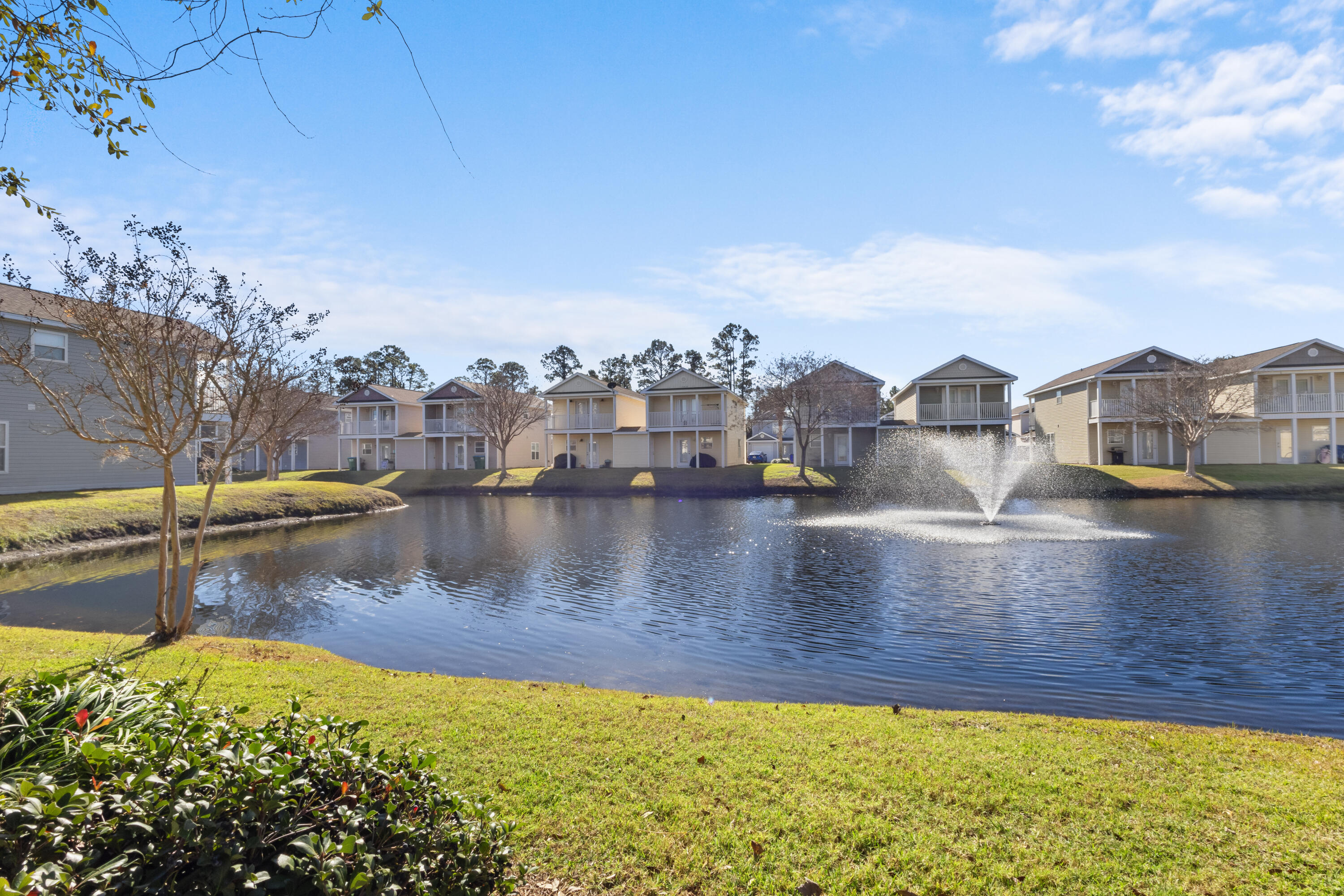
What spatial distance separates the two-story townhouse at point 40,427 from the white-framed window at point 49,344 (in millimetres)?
21

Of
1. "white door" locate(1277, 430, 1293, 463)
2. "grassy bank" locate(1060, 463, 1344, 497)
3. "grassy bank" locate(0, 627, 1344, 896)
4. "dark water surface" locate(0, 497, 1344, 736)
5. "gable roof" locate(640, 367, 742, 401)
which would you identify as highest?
"gable roof" locate(640, 367, 742, 401)

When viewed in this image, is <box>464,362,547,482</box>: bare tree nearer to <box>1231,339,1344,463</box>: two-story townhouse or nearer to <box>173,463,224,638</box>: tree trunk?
<box>173,463,224,638</box>: tree trunk

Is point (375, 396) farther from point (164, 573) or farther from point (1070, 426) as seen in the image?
point (1070, 426)

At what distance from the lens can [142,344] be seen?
9133 mm

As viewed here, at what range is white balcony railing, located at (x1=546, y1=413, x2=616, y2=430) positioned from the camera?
56500mm

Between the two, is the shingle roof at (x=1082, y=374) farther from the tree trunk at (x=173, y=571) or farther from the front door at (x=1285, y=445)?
the tree trunk at (x=173, y=571)

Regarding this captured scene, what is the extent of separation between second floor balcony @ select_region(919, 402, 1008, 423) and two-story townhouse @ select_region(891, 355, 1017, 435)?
0.03 m

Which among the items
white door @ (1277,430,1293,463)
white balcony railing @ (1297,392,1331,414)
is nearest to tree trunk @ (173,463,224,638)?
white balcony railing @ (1297,392,1331,414)

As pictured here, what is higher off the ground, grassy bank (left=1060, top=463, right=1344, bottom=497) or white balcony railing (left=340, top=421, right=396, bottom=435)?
white balcony railing (left=340, top=421, right=396, bottom=435)

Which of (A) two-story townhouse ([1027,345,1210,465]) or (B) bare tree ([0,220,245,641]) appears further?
(A) two-story townhouse ([1027,345,1210,465])

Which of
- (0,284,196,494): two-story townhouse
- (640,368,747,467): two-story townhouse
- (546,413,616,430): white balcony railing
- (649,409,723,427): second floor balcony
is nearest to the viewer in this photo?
(0,284,196,494): two-story townhouse

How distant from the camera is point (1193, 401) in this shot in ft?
133

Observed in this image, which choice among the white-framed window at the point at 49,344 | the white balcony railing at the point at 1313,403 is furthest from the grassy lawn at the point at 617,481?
the white balcony railing at the point at 1313,403

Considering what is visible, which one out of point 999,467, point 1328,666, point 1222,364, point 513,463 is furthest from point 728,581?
point 513,463
